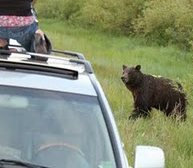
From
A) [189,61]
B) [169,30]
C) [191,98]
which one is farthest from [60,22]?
[191,98]

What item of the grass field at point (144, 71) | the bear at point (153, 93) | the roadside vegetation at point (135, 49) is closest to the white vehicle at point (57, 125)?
the grass field at point (144, 71)

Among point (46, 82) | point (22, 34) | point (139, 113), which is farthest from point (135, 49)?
point (46, 82)

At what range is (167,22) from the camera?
29.0 meters

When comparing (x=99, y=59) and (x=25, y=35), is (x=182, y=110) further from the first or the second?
(x=99, y=59)

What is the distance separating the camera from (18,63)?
4480 mm

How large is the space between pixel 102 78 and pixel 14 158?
37.7 ft

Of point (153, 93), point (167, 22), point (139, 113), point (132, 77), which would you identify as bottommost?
point (167, 22)

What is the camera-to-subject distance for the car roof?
424cm

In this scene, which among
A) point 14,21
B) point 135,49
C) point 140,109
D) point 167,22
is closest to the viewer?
point 14,21

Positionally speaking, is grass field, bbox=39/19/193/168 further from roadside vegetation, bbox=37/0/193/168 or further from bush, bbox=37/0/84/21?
bush, bbox=37/0/84/21

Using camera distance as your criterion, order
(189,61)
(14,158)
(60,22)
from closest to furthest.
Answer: (14,158)
(189,61)
(60,22)

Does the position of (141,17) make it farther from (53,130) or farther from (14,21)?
(53,130)

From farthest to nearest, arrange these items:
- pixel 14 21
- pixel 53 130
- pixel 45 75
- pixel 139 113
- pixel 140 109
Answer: pixel 140 109 → pixel 139 113 → pixel 14 21 → pixel 45 75 → pixel 53 130

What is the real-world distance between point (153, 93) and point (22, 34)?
5.33 meters
